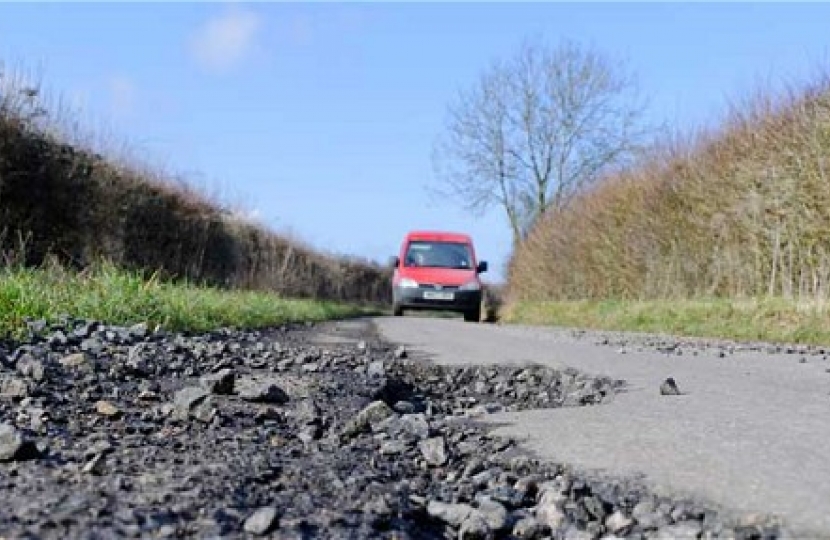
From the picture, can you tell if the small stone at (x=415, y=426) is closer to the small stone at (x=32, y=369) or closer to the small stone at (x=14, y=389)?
the small stone at (x=14, y=389)

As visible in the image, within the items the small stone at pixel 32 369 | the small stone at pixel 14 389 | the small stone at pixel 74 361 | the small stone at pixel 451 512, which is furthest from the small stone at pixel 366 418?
the small stone at pixel 74 361

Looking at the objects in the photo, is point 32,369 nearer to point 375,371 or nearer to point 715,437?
point 375,371

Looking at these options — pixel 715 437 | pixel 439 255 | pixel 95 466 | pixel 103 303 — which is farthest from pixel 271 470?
pixel 439 255

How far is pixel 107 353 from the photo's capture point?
3301mm

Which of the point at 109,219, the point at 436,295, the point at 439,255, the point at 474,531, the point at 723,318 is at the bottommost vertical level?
the point at 474,531

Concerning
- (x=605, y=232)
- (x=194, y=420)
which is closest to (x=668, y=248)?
(x=605, y=232)

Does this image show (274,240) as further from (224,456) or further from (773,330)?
(224,456)

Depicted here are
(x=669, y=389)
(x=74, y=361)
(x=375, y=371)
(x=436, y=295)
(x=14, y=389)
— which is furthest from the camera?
(x=436, y=295)

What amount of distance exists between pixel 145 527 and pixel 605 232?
565 inches

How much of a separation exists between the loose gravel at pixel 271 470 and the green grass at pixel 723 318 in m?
5.30

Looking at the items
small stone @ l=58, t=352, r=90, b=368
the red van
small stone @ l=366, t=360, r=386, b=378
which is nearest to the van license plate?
the red van

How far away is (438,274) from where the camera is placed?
51.6 ft

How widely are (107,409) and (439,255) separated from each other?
14310mm

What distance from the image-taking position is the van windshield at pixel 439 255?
16234mm
